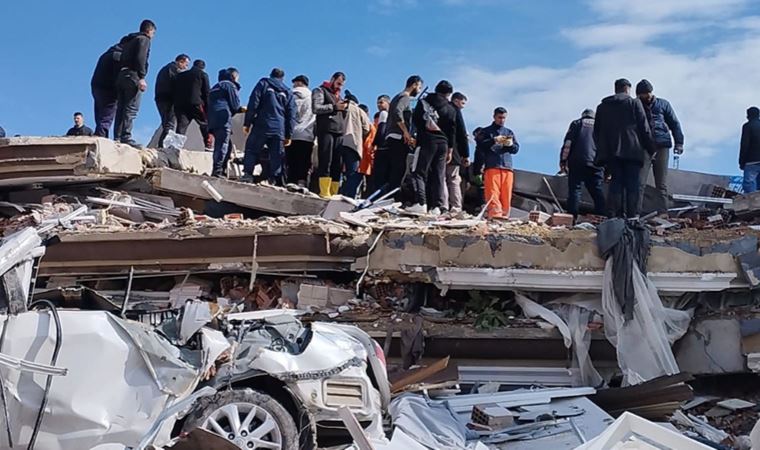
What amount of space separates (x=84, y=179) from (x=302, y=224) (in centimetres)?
379

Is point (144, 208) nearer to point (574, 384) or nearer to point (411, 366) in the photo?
point (411, 366)

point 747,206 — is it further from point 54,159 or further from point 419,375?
point 54,159

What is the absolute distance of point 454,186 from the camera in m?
12.7

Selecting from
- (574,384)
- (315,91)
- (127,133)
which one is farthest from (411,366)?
(127,133)

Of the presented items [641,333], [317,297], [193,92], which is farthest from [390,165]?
[641,333]

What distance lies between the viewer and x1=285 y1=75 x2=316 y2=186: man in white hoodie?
508 inches

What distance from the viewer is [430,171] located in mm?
11602

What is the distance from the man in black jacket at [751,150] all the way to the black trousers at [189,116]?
8.00 meters

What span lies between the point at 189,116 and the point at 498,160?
4.64 metres

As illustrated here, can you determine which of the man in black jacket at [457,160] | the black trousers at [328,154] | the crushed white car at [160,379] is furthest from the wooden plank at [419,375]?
the black trousers at [328,154]

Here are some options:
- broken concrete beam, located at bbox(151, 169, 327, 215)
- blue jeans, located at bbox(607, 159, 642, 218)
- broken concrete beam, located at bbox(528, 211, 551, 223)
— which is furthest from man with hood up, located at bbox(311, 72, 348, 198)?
blue jeans, located at bbox(607, 159, 642, 218)

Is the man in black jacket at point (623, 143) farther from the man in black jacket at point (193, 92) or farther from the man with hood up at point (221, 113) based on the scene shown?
the man in black jacket at point (193, 92)

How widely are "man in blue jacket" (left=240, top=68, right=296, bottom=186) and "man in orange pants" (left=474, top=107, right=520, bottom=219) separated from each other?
2.79 m

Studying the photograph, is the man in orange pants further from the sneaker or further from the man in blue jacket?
the man in blue jacket
